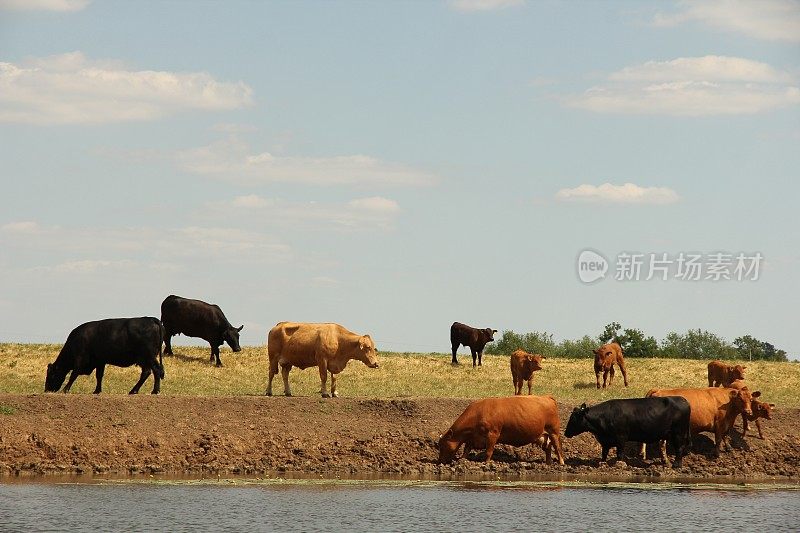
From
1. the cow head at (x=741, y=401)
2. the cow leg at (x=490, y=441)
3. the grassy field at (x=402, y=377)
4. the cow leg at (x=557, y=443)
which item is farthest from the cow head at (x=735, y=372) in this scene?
the cow leg at (x=490, y=441)

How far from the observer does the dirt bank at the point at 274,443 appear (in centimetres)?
3055

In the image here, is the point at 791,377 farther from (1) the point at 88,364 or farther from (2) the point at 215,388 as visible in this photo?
(1) the point at 88,364

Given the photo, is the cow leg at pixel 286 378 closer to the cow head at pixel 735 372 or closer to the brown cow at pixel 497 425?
the brown cow at pixel 497 425

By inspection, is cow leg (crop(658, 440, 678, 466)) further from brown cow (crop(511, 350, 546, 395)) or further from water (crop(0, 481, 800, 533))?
brown cow (crop(511, 350, 546, 395))

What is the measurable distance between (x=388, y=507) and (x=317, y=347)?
11774mm

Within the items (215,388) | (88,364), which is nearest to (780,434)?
(215,388)

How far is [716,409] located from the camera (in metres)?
32.7

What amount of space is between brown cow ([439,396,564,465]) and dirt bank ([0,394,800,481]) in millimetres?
515

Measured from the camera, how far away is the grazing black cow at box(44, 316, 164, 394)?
3575cm

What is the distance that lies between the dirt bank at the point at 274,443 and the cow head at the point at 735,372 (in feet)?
18.9

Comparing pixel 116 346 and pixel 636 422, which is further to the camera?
pixel 116 346

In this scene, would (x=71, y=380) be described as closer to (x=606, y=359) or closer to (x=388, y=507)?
(x=388, y=507)

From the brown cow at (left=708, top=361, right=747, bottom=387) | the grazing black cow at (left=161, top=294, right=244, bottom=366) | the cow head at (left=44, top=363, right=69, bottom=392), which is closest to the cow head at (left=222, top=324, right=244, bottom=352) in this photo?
the grazing black cow at (left=161, top=294, right=244, bottom=366)

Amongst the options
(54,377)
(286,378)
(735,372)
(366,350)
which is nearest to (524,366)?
(366,350)
